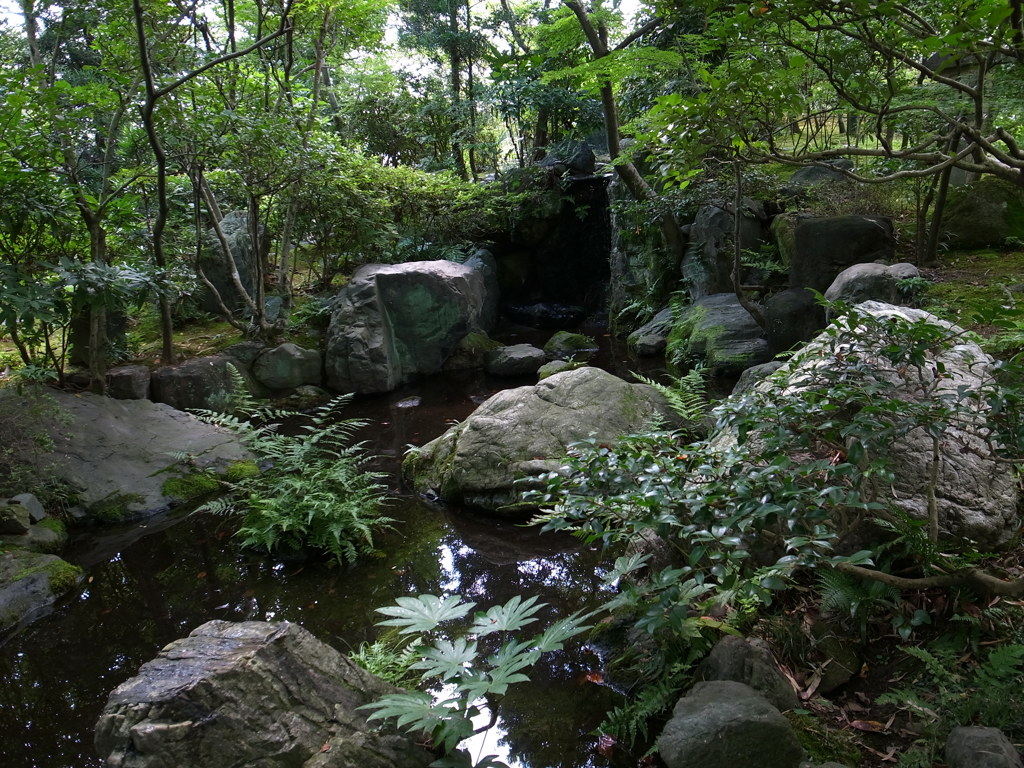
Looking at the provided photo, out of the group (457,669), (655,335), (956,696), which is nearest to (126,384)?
(655,335)

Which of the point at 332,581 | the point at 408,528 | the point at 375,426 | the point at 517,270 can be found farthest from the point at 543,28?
the point at 332,581

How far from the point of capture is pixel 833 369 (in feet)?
8.97

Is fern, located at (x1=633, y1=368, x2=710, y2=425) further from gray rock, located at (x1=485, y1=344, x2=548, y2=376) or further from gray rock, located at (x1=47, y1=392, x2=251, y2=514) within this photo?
gray rock, located at (x1=47, y1=392, x2=251, y2=514)

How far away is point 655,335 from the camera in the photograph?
31.8ft

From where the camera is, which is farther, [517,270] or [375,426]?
[517,270]

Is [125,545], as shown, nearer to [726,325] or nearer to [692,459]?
[692,459]

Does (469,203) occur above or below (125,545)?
above

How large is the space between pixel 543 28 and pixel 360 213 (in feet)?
13.8

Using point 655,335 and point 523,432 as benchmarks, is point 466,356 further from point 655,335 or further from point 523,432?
point 523,432

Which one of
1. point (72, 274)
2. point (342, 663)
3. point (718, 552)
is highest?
point (72, 274)

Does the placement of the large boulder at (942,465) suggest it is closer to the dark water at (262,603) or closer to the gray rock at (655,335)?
the dark water at (262,603)

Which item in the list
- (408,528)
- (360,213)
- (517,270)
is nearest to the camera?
(408,528)

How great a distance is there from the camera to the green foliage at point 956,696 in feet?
7.00

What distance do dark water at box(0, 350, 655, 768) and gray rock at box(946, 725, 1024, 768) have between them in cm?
135
